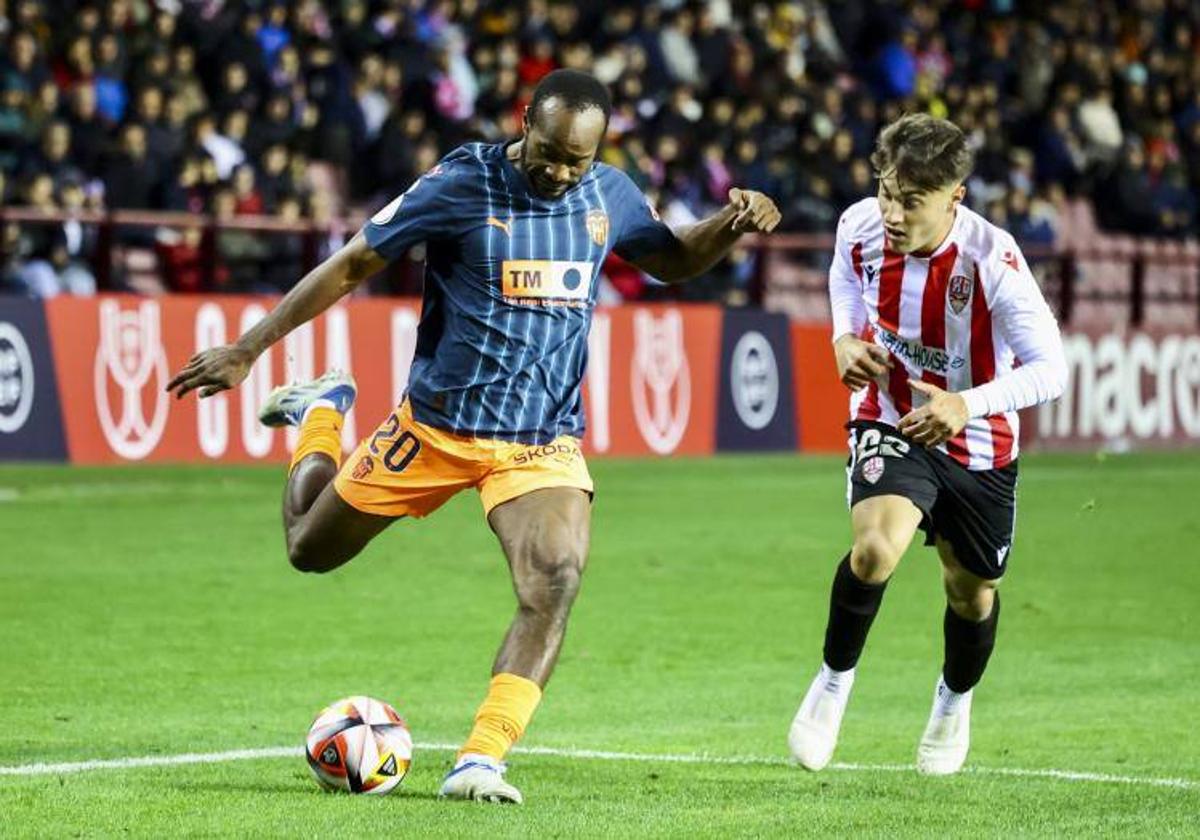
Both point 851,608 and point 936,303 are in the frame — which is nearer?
point 936,303

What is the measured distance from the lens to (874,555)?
775cm

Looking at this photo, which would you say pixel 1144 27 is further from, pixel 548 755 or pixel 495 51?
pixel 548 755

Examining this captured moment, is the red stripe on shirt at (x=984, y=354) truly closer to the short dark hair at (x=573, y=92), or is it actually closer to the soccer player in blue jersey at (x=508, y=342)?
the soccer player in blue jersey at (x=508, y=342)

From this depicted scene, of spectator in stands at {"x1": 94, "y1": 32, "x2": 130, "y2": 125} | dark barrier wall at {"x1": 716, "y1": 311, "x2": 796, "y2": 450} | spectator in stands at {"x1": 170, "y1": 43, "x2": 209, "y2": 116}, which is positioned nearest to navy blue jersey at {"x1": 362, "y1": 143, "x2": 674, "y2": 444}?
spectator in stands at {"x1": 94, "y1": 32, "x2": 130, "y2": 125}

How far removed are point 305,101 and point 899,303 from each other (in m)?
14.8

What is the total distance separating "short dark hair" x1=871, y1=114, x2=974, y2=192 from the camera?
7.60m

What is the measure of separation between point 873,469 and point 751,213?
2.96ft

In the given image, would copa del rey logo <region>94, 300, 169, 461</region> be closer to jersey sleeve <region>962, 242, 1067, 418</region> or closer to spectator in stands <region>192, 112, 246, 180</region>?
spectator in stands <region>192, 112, 246, 180</region>

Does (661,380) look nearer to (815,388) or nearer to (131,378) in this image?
(815,388)

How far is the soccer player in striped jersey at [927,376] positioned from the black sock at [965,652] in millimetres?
25

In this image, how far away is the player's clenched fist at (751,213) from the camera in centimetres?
780

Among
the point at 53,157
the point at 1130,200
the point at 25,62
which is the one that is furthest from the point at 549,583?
the point at 1130,200

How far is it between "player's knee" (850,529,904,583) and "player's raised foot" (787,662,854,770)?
1.18 ft

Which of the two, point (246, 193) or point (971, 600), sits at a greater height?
point (246, 193)
